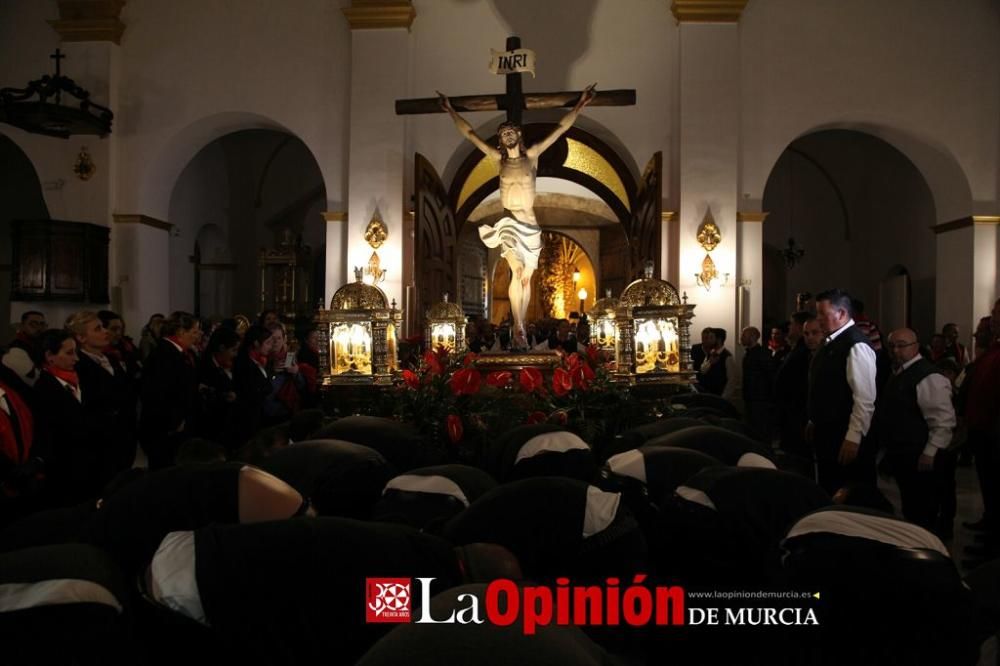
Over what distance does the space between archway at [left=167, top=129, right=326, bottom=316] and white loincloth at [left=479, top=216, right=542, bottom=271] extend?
812cm

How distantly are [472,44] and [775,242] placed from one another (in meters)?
7.93

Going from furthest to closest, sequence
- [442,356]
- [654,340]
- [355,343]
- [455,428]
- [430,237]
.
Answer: [430,237] → [355,343] → [654,340] → [442,356] → [455,428]

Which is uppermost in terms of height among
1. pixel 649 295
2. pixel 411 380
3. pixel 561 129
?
pixel 561 129

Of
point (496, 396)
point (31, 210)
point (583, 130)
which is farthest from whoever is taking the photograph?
point (31, 210)

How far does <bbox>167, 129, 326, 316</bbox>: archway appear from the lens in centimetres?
1602

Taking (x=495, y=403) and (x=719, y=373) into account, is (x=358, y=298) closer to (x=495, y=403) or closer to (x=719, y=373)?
(x=495, y=403)

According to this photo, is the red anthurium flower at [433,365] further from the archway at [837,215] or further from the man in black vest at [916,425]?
the archway at [837,215]

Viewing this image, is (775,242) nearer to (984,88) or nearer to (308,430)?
(984,88)

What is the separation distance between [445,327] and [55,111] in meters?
5.53

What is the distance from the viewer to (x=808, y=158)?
15930 millimetres

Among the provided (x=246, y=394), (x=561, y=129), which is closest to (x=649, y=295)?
(x=561, y=129)

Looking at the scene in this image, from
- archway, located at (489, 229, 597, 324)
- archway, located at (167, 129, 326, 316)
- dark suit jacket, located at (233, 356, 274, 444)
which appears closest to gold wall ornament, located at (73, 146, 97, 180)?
archway, located at (167, 129, 326, 316)

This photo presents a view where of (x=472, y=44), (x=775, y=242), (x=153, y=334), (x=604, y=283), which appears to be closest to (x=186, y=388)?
(x=153, y=334)

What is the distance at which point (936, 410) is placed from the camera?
4742 mm
